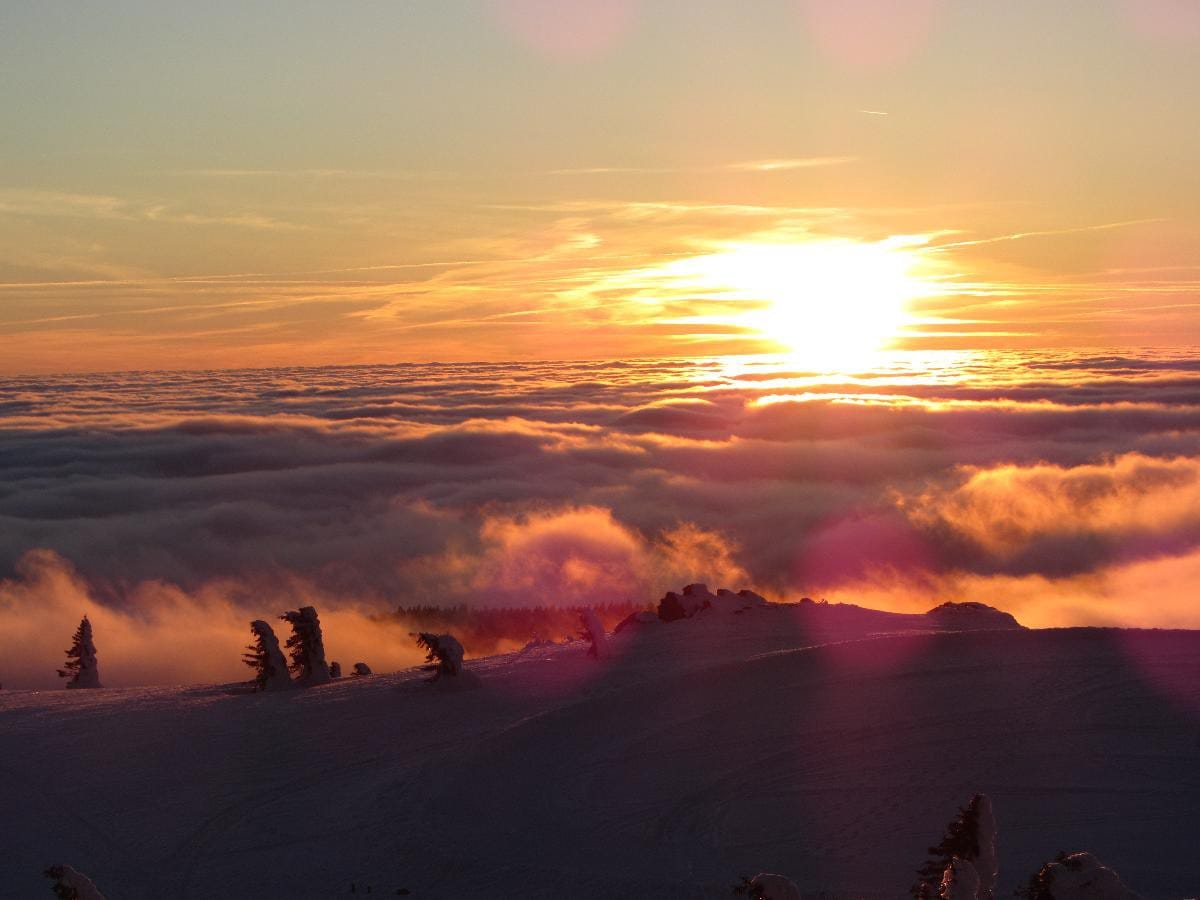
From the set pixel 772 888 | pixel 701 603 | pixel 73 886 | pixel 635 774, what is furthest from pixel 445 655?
pixel 772 888

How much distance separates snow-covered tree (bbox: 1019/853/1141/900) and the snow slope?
11.9 ft

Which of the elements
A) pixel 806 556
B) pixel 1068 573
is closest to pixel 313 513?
pixel 806 556

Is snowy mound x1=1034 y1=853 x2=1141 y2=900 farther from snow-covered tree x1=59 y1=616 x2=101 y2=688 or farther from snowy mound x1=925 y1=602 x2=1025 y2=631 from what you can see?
snow-covered tree x1=59 y1=616 x2=101 y2=688

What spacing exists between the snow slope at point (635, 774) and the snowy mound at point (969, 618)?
243 inches

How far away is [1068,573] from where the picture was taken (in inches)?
3669

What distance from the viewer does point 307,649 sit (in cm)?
2662

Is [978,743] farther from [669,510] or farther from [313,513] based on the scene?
[313,513]

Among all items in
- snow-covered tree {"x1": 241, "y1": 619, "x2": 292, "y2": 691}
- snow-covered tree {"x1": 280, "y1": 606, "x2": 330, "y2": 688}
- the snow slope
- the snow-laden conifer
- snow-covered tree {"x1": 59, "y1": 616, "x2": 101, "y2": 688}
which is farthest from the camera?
snow-covered tree {"x1": 59, "y1": 616, "x2": 101, "y2": 688}

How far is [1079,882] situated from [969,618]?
21.8 m

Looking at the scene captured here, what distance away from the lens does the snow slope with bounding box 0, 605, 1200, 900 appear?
15.5 meters

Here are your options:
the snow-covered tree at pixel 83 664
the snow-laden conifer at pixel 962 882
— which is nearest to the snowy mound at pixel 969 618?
the snow-laden conifer at pixel 962 882

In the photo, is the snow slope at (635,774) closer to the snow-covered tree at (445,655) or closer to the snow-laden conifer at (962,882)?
the snow-covered tree at (445,655)

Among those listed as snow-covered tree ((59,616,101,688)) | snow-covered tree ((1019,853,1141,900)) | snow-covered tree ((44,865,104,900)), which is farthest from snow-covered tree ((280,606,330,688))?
snow-covered tree ((1019,853,1141,900))

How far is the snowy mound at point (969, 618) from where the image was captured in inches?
1182
